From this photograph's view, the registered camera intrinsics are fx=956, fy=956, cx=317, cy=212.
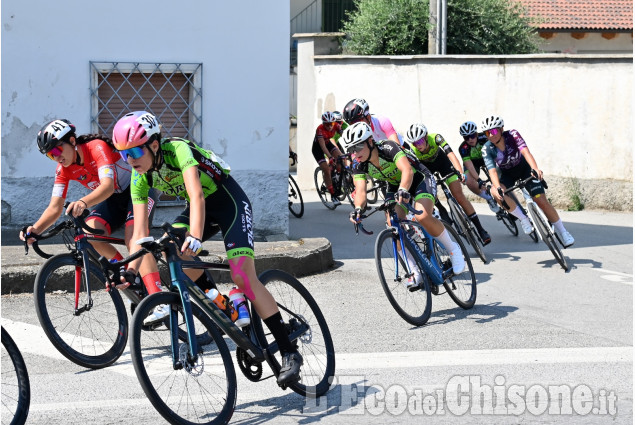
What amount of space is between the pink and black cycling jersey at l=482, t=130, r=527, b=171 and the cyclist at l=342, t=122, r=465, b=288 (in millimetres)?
2600

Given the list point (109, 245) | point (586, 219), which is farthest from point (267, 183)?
point (586, 219)

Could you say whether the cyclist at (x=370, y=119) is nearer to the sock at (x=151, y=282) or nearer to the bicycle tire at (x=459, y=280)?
the bicycle tire at (x=459, y=280)

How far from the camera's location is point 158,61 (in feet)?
38.0

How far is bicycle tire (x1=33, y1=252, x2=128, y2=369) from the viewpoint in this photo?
661 cm

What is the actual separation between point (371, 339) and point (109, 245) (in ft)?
7.12

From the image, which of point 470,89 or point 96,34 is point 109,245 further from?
point 470,89

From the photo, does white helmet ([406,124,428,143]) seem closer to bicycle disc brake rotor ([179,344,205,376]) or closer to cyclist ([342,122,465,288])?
cyclist ([342,122,465,288])

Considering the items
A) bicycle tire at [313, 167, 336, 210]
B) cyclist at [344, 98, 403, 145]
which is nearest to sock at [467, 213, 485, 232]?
cyclist at [344, 98, 403, 145]

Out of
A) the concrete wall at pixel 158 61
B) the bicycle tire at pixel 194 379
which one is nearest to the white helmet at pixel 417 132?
the concrete wall at pixel 158 61

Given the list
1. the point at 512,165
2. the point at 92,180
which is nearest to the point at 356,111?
A: the point at 512,165

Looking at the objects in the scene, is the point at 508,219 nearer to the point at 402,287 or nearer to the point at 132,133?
the point at 402,287

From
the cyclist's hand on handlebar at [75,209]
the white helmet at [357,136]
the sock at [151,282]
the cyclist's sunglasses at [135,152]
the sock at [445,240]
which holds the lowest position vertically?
the sock at [151,282]

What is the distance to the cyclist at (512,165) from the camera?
1118cm

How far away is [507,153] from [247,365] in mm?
6447
